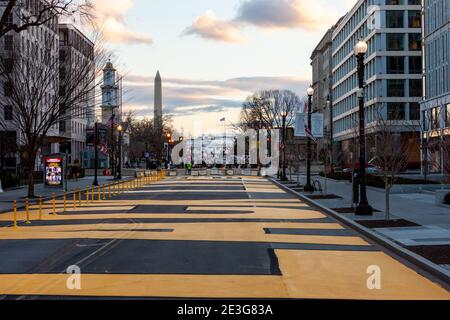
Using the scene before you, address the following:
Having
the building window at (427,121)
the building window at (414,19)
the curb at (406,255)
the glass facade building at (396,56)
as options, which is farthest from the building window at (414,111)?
the curb at (406,255)

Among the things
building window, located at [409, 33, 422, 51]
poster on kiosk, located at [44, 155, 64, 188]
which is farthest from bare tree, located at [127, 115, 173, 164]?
poster on kiosk, located at [44, 155, 64, 188]

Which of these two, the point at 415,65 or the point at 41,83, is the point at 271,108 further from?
the point at 41,83

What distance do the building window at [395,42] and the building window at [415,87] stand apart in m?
5.20

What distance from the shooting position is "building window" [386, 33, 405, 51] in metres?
89.7

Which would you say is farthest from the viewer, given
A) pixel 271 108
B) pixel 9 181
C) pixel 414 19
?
pixel 271 108

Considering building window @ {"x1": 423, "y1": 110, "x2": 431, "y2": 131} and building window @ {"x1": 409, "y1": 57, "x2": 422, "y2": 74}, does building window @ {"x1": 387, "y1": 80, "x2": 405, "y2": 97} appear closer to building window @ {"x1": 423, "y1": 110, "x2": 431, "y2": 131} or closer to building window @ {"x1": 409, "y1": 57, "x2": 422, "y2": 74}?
building window @ {"x1": 409, "y1": 57, "x2": 422, "y2": 74}

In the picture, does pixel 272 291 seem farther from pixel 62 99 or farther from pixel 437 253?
pixel 62 99

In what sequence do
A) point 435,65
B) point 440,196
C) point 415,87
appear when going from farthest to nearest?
point 415,87, point 435,65, point 440,196

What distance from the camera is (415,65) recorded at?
3556 inches

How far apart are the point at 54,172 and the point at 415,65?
65.7m

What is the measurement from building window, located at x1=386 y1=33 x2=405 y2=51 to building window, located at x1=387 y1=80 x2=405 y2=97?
16.3 ft

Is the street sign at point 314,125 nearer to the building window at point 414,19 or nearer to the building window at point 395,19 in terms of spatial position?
the building window at point 395,19

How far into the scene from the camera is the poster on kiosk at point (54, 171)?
40188 millimetres

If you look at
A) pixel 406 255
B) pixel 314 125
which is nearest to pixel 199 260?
pixel 406 255
